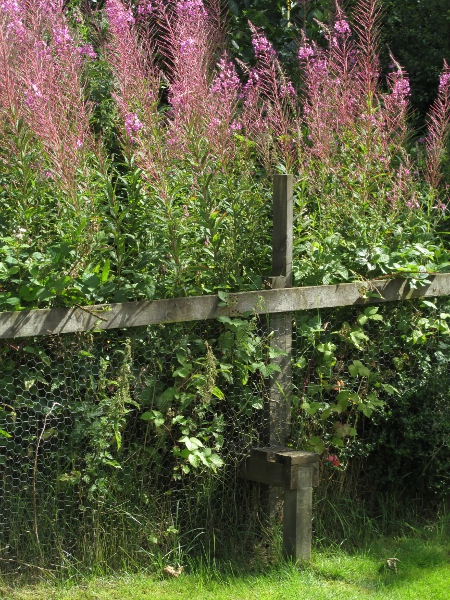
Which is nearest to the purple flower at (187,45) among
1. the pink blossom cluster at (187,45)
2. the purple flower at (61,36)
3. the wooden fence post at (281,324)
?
the pink blossom cluster at (187,45)

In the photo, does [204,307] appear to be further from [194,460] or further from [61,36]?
[61,36]

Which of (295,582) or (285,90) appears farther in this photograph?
(285,90)

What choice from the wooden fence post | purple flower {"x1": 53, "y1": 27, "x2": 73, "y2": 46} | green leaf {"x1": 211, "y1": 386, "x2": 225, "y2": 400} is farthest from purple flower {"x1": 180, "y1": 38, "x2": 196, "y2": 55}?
green leaf {"x1": 211, "y1": 386, "x2": 225, "y2": 400}

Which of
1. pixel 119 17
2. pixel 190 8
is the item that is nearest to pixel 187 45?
pixel 119 17

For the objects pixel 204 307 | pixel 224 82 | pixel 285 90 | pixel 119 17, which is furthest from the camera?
pixel 285 90

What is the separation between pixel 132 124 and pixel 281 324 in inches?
48.0

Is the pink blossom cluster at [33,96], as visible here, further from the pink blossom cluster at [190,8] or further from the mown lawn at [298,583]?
the mown lawn at [298,583]

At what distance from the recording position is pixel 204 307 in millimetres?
4117

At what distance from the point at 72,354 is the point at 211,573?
1.20 m

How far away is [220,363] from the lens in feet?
13.7

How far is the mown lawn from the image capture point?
385 cm

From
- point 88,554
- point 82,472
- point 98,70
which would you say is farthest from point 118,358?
point 98,70

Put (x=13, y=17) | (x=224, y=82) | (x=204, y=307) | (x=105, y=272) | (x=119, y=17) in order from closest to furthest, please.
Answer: (x=105, y=272) < (x=204, y=307) < (x=119, y=17) < (x=13, y=17) < (x=224, y=82)

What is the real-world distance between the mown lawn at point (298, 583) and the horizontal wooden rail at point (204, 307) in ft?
3.72
